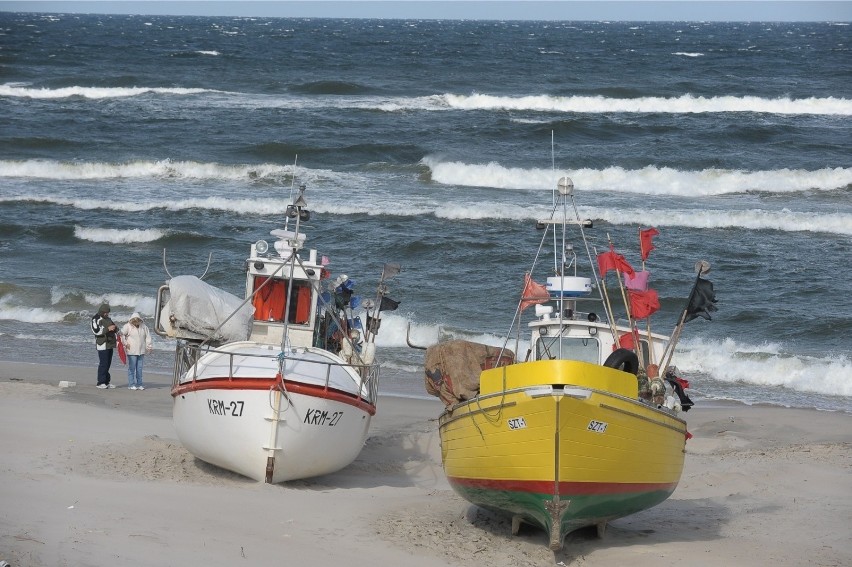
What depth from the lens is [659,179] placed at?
3934cm

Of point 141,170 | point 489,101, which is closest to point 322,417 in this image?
point 141,170

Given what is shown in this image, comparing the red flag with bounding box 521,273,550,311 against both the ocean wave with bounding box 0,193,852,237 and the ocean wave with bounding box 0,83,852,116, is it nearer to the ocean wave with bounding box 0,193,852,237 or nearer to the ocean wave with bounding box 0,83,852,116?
the ocean wave with bounding box 0,193,852,237

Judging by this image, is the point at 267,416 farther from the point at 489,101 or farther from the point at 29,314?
the point at 489,101

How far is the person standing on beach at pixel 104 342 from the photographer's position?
17438 millimetres

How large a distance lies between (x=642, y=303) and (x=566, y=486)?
323 cm

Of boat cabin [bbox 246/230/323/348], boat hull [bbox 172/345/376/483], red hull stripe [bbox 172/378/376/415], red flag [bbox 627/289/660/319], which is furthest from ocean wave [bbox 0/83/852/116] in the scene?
red hull stripe [bbox 172/378/376/415]

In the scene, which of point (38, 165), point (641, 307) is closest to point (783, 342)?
point (641, 307)

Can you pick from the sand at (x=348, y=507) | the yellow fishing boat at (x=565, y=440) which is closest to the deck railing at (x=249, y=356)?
the sand at (x=348, y=507)

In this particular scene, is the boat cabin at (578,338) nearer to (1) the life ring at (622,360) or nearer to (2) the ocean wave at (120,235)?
(1) the life ring at (622,360)

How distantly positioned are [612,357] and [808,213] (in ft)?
82.5

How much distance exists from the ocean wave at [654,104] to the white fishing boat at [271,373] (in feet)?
140

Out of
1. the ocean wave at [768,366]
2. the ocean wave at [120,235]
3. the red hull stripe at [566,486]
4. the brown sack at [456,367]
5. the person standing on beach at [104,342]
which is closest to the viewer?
the red hull stripe at [566,486]

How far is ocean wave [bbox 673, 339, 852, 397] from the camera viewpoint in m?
20.1

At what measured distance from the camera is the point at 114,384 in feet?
59.0
